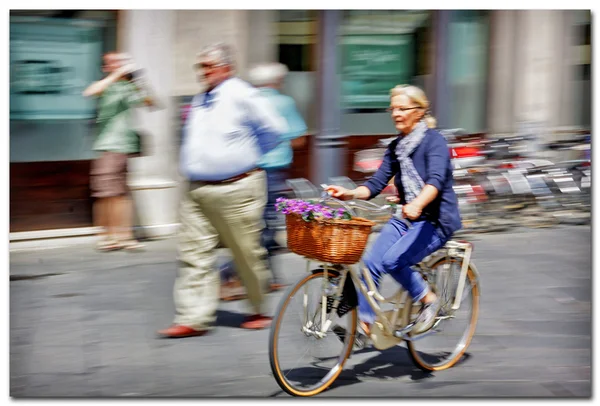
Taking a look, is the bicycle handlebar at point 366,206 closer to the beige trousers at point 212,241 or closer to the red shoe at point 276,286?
the beige trousers at point 212,241

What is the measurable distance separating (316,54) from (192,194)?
3.00 m

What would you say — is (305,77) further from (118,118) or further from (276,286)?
(276,286)

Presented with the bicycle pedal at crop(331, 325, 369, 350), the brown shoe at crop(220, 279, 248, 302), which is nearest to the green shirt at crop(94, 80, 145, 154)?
the brown shoe at crop(220, 279, 248, 302)

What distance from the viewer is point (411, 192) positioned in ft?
15.6

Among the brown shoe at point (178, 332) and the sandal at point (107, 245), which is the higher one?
the sandal at point (107, 245)

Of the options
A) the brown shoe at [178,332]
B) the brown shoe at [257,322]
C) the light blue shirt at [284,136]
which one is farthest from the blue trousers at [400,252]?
the light blue shirt at [284,136]

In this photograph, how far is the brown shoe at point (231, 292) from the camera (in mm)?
6348

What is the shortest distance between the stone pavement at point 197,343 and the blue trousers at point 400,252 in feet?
1.92

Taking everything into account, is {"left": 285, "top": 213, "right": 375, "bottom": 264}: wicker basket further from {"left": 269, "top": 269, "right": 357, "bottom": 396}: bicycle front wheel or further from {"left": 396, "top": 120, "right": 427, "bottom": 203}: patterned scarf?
{"left": 396, "top": 120, "right": 427, "bottom": 203}: patterned scarf

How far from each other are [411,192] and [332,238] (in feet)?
2.04

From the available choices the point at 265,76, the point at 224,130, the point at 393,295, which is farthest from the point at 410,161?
the point at 265,76

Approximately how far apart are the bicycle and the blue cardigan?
185mm

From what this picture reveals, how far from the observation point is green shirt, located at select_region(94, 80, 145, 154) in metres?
7.04
